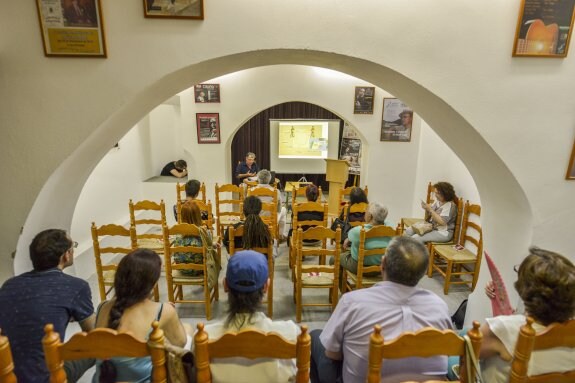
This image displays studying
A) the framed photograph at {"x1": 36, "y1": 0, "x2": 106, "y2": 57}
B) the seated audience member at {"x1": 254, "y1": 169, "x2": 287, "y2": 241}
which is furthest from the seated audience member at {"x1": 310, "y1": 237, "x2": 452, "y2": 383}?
the seated audience member at {"x1": 254, "y1": 169, "x2": 287, "y2": 241}

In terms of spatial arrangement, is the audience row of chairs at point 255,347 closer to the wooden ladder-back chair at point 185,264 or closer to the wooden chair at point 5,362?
the wooden chair at point 5,362

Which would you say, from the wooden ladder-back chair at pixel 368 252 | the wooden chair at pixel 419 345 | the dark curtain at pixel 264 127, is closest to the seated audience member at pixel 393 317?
the wooden chair at pixel 419 345

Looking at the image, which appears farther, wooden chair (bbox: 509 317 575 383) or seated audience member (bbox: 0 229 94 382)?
seated audience member (bbox: 0 229 94 382)

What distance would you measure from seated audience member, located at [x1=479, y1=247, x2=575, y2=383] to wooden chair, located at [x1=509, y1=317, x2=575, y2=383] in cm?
2

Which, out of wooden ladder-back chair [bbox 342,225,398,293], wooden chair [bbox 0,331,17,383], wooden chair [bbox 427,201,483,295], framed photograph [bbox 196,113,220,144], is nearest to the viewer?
wooden chair [bbox 0,331,17,383]

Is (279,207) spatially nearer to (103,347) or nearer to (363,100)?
(363,100)

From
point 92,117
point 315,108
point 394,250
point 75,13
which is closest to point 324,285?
point 394,250

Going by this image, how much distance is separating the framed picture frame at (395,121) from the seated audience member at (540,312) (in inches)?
143

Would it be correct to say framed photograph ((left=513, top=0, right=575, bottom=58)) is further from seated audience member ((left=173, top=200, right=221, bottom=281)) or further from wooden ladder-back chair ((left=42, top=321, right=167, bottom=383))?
seated audience member ((left=173, top=200, right=221, bottom=281))

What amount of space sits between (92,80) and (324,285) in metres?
2.21

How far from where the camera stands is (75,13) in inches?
71.4

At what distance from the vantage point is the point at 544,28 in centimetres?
189

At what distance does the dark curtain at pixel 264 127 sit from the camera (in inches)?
315

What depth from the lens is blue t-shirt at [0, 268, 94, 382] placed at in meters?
1.37
